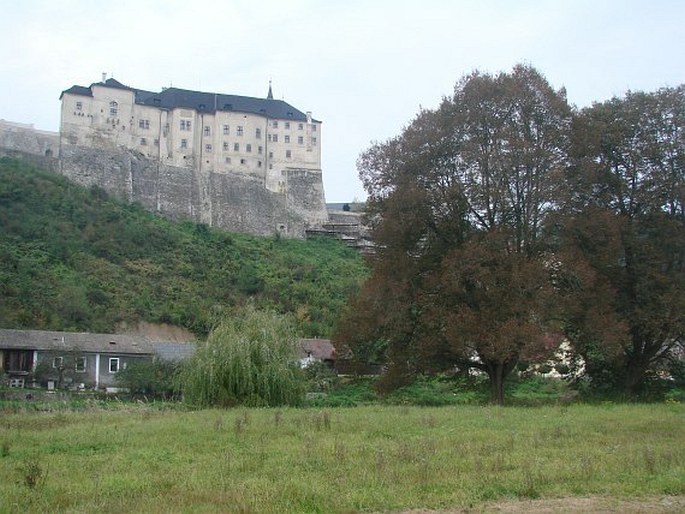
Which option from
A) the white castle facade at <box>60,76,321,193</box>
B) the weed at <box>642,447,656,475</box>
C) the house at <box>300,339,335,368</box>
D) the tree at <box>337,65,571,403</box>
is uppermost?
the white castle facade at <box>60,76,321,193</box>

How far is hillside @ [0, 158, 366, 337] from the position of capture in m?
62.4

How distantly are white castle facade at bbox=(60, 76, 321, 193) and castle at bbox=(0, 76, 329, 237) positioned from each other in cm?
12

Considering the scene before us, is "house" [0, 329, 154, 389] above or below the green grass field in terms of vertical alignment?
below

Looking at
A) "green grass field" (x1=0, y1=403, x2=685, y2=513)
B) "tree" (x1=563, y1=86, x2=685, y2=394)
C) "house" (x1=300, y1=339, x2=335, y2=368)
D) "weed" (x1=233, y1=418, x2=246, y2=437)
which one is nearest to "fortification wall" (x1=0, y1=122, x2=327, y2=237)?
"house" (x1=300, y1=339, x2=335, y2=368)

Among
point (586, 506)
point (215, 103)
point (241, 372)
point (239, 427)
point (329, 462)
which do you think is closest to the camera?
point (586, 506)

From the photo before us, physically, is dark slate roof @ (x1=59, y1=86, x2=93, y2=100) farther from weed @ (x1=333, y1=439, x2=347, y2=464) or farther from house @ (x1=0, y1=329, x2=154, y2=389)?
weed @ (x1=333, y1=439, x2=347, y2=464)

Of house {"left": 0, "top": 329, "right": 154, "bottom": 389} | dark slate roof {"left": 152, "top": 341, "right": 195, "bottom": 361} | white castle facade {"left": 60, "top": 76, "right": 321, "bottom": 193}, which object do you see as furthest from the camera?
white castle facade {"left": 60, "top": 76, "right": 321, "bottom": 193}

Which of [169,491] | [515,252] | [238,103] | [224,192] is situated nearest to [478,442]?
[169,491]

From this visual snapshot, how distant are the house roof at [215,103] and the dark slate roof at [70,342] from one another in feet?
154

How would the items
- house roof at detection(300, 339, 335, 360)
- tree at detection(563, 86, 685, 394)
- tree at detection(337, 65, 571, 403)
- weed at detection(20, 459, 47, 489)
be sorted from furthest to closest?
house roof at detection(300, 339, 335, 360) → tree at detection(563, 86, 685, 394) → tree at detection(337, 65, 571, 403) → weed at detection(20, 459, 47, 489)

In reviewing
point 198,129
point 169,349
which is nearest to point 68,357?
point 169,349

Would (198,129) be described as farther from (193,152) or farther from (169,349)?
(169,349)

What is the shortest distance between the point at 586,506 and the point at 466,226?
762 inches

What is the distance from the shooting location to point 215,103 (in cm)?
9850
